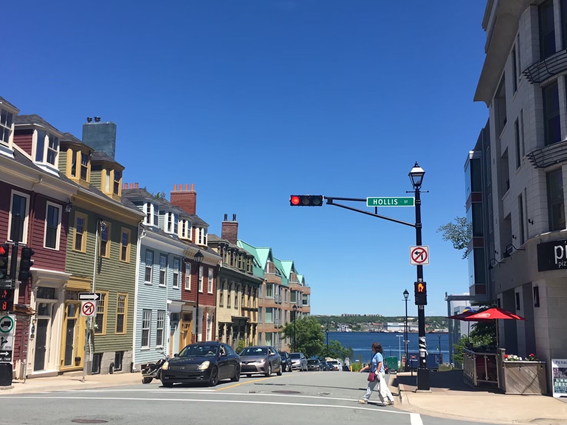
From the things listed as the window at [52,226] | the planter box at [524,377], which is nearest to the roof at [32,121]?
the window at [52,226]

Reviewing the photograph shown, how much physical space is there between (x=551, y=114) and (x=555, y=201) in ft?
9.56

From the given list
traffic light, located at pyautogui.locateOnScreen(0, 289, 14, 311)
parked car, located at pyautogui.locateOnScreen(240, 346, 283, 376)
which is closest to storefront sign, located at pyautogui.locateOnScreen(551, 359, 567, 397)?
parked car, located at pyautogui.locateOnScreen(240, 346, 283, 376)

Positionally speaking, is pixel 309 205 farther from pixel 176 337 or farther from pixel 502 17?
pixel 176 337

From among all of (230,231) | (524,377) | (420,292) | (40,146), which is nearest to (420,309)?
(420,292)

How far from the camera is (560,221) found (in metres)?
19.3

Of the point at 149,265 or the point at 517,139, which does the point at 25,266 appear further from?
the point at 517,139

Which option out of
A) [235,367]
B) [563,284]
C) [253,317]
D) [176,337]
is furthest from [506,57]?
[253,317]

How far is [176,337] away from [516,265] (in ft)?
75.7

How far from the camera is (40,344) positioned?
81.5ft

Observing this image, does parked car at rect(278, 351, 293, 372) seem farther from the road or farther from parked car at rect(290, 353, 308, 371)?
the road

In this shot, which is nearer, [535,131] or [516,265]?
[535,131]

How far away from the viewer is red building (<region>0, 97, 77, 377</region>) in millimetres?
22672

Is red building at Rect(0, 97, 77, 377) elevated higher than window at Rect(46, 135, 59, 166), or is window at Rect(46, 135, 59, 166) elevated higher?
window at Rect(46, 135, 59, 166)

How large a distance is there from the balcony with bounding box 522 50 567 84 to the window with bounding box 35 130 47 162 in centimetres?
1879
